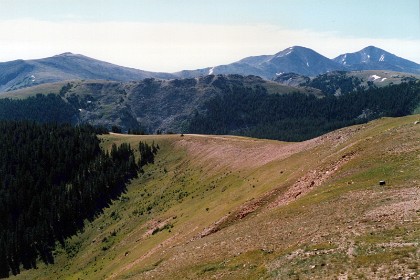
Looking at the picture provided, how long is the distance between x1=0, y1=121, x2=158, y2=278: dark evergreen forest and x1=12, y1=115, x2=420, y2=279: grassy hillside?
28.7 ft

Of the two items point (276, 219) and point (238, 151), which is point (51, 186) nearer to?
point (238, 151)

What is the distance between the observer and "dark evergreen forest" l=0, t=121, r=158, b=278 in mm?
107625

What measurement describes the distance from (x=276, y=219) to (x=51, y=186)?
12407cm

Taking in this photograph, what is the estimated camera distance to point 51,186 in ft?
476

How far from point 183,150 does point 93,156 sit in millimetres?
50807

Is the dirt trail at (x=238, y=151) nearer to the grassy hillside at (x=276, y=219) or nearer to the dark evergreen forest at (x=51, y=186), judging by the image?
the grassy hillside at (x=276, y=219)

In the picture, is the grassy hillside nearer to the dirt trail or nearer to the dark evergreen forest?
the dirt trail

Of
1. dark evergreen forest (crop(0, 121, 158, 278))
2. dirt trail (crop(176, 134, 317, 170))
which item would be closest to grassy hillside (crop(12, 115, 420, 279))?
dirt trail (crop(176, 134, 317, 170))

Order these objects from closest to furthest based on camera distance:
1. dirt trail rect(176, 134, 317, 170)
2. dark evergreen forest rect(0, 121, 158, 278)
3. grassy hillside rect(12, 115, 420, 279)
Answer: grassy hillside rect(12, 115, 420, 279) < dirt trail rect(176, 134, 317, 170) < dark evergreen forest rect(0, 121, 158, 278)

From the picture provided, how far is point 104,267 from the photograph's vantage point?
235 ft

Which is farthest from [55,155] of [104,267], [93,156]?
[104,267]

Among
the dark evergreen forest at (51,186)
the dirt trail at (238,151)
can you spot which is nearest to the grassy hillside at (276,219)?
the dirt trail at (238,151)

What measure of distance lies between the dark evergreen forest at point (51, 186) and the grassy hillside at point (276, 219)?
28.7 feet

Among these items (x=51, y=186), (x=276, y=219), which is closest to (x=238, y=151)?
(x=276, y=219)
